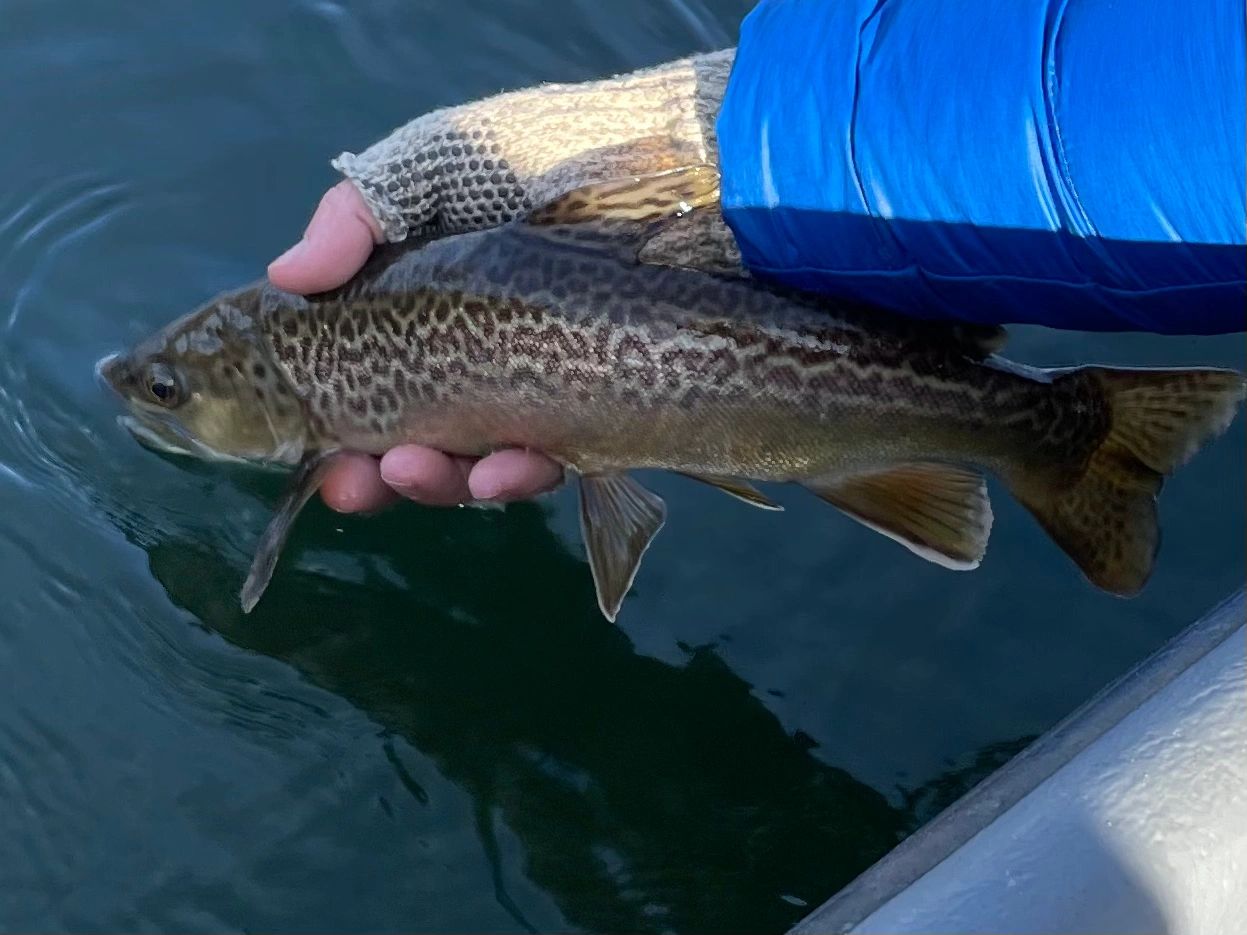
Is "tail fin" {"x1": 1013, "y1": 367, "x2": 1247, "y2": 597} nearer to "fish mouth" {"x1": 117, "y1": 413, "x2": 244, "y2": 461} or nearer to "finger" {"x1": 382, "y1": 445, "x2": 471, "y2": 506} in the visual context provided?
"finger" {"x1": 382, "y1": 445, "x2": 471, "y2": 506}

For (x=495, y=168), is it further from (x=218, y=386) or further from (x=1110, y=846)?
(x=1110, y=846)

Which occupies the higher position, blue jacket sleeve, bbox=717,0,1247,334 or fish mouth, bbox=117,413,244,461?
blue jacket sleeve, bbox=717,0,1247,334

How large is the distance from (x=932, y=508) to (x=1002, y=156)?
98cm

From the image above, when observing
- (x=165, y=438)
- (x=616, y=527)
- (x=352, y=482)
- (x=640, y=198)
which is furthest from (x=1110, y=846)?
(x=165, y=438)

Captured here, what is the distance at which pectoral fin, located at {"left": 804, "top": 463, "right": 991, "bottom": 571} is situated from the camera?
10.2 feet

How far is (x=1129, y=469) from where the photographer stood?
10.2ft

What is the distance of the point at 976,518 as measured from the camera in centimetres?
312

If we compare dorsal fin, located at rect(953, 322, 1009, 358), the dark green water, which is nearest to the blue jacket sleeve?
dorsal fin, located at rect(953, 322, 1009, 358)

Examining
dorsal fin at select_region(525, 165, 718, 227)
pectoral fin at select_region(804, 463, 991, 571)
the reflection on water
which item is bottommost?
the reflection on water

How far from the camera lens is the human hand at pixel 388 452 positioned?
11.0 ft

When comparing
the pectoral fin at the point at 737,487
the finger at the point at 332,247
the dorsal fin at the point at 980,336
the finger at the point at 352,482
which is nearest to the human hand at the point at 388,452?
the finger at the point at 332,247

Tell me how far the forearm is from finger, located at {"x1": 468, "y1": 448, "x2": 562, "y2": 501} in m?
0.63

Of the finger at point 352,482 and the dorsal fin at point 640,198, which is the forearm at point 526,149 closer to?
the dorsal fin at point 640,198

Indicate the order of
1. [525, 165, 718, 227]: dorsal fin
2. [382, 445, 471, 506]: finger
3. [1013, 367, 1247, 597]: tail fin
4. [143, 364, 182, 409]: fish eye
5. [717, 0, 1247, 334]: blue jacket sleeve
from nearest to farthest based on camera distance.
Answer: [717, 0, 1247, 334]: blue jacket sleeve → [1013, 367, 1247, 597]: tail fin → [525, 165, 718, 227]: dorsal fin → [382, 445, 471, 506]: finger → [143, 364, 182, 409]: fish eye
